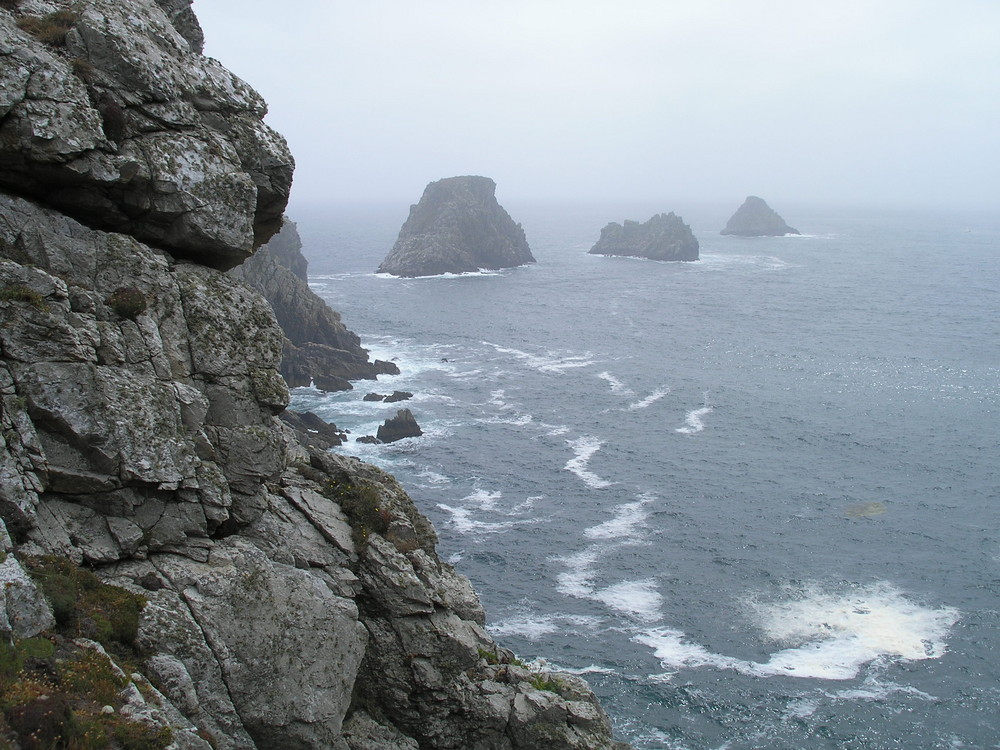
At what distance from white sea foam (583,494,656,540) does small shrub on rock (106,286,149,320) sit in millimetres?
53388

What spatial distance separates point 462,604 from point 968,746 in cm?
3663

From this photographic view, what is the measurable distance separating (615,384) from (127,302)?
94.8 m

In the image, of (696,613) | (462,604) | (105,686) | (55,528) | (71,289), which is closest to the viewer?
(105,686)

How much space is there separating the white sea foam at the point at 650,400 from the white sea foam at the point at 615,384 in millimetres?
2919

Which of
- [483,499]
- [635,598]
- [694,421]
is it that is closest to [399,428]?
[483,499]

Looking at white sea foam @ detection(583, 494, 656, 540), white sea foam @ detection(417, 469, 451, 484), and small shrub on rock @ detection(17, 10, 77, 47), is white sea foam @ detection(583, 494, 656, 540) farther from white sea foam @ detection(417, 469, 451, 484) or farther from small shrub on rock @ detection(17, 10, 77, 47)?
small shrub on rock @ detection(17, 10, 77, 47)

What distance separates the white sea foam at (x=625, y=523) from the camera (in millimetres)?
68750

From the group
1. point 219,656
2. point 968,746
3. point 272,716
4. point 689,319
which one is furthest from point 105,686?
point 689,319

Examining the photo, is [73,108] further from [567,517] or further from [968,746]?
[567,517]

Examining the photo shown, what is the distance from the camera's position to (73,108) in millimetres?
19094

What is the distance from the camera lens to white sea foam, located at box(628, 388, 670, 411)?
101250mm

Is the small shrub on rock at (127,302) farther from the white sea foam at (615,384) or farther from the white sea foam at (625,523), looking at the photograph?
the white sea foam at (615,384)

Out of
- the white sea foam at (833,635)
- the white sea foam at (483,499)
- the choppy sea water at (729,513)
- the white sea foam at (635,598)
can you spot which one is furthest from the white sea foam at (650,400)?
the white sea foam at (833,635)

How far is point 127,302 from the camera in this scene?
63.1ft
